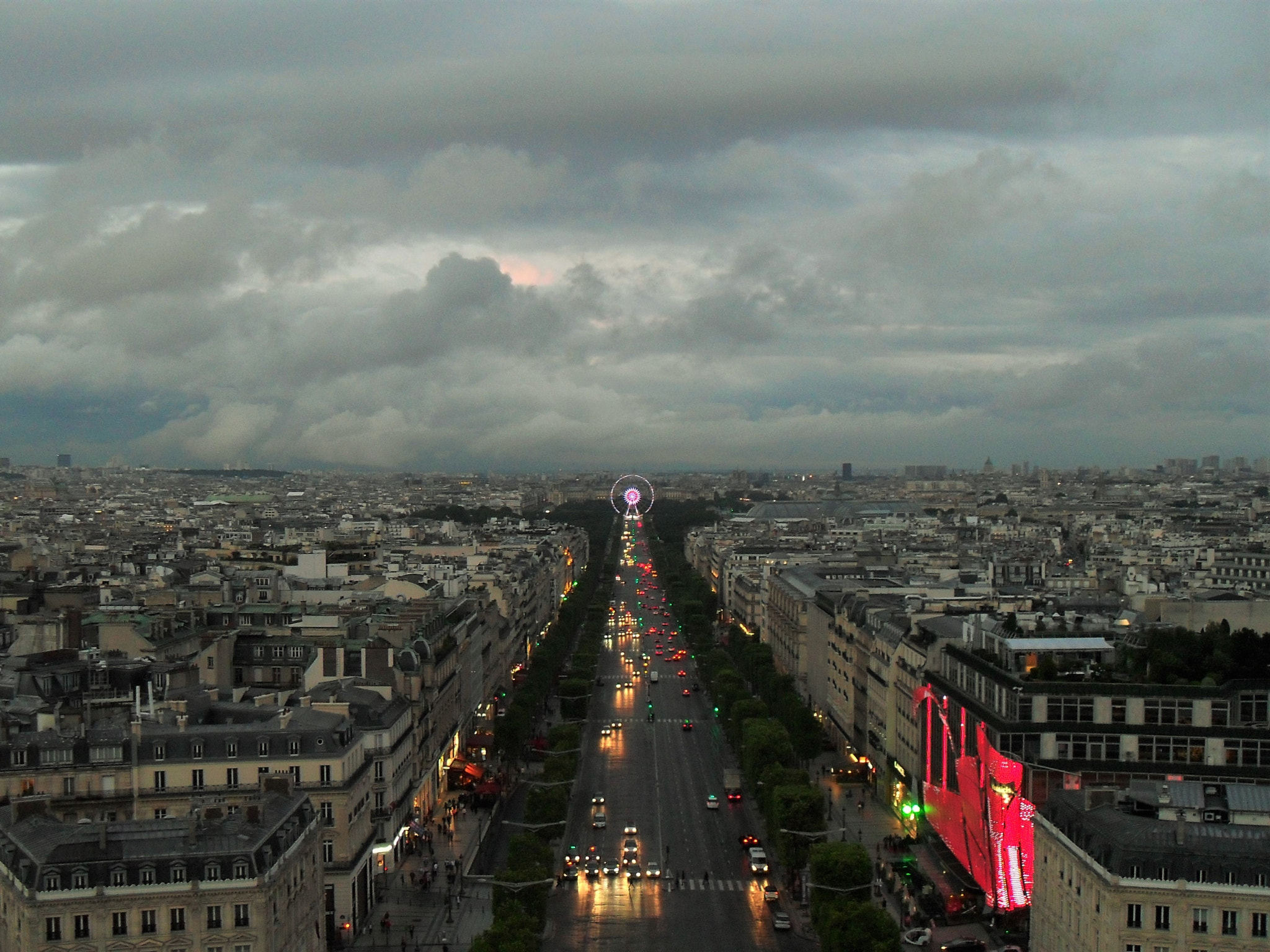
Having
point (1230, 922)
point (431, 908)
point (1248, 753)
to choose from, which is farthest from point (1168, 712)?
point (431, 908)

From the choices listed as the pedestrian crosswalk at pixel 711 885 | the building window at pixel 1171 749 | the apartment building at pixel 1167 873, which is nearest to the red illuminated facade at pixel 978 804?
the building window at pixel 1171 749

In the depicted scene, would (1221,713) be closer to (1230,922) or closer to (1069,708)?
(1069,708)

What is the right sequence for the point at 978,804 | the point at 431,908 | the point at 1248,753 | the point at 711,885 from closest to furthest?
the point at 1248,753
the point at 978,804
the point at 431,908
the point at 711,885

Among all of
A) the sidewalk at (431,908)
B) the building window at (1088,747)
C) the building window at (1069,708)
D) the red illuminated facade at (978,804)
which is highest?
the building window at (1069,708)

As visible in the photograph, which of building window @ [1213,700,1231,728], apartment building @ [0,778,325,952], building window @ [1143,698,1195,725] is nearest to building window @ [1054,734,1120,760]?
building window @ [1143,698,1195,725]

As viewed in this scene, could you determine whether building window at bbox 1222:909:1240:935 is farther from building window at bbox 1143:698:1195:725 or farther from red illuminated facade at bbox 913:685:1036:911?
building window at bbox 1143:698:1195:725

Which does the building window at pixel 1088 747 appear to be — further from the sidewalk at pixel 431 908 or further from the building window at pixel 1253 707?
the sidewalk at pixel 431 908

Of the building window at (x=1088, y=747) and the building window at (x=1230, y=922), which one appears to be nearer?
the building window at (x=1230, y=922)
